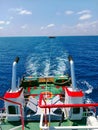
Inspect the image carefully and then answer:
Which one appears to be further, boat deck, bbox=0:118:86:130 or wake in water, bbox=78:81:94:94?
wake in water, bbox=78:81:94:94

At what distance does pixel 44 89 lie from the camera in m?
25.6

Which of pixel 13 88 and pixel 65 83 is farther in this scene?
pixel 65 83

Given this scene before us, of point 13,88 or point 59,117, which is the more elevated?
point 13,88

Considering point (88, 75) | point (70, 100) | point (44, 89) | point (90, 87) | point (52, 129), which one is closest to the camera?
point (52, 129)

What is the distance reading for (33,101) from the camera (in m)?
19.1

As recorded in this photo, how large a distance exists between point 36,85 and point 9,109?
998 centimetres

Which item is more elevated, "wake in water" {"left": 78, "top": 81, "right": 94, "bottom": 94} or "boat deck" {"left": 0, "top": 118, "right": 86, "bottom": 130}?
"boat deck" {"left": 0, "top": 118, "right": 86, "bottom": 130}

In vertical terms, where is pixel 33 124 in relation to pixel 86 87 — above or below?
above

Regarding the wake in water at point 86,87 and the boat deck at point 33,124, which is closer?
the boat deck at point 33,124

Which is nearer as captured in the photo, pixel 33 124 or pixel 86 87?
pixel 33 124

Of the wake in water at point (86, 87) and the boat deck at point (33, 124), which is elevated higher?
the boat deck at point (33, 124)

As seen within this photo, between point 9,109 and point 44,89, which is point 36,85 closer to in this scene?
point 44,89

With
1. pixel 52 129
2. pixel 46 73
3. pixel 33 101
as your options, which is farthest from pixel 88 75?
pixel 52 129

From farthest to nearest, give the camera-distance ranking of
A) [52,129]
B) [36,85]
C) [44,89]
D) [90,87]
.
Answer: [90,87] → [36,85] → [44,89] → [52,129]
